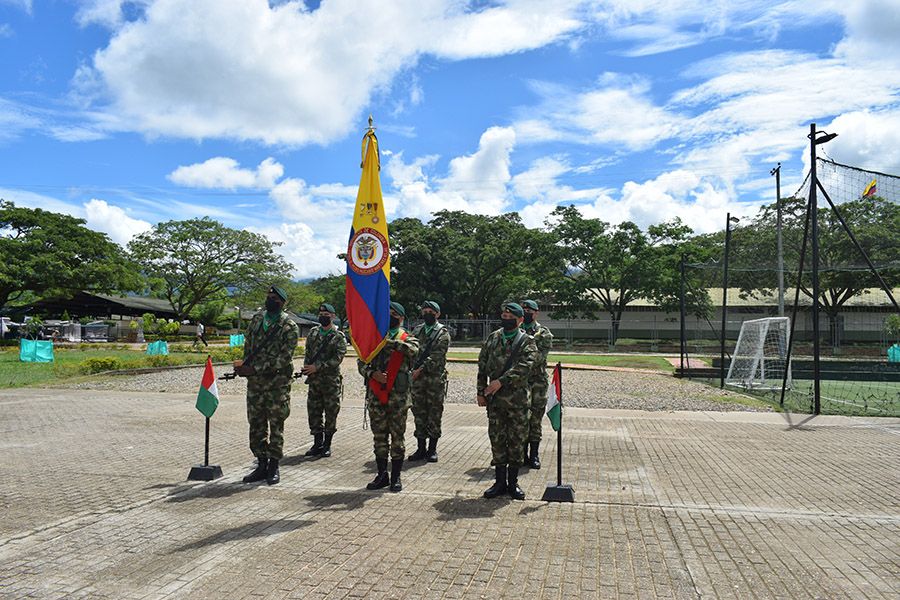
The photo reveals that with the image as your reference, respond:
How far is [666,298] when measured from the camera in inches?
1698

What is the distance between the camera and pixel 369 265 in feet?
23.1

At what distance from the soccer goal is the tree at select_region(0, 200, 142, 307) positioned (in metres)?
38.3

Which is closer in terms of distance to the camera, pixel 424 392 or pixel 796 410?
pixel 424 392

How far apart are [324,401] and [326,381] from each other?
264 mm

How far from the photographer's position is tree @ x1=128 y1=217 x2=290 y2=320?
165ft

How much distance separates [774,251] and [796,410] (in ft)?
48.1

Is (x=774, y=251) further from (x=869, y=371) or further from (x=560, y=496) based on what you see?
(x=560, y=496)

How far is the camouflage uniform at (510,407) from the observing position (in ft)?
21.0

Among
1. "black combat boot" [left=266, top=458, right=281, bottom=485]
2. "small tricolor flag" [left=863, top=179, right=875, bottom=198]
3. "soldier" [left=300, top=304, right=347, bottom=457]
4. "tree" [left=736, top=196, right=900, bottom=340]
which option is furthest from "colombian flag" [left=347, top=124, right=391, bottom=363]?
"tree" [left=736, top=196, right=900, bottom=340]

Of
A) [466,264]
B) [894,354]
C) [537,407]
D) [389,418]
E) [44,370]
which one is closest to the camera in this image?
[389,418]

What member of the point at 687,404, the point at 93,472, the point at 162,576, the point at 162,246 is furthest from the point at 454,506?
the point at 162,246

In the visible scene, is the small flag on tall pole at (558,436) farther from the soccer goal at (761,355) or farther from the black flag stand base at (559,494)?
the soccer goal at (761,355)

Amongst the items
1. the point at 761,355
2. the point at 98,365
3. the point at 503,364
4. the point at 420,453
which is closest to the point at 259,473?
the point at 420,453

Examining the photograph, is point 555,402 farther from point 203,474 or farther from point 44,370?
point 44,370
